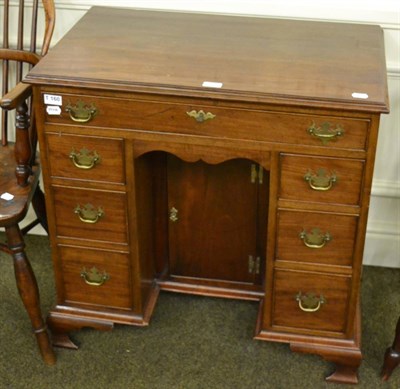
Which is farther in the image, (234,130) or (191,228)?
(191,228)

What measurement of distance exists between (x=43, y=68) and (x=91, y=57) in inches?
5.5

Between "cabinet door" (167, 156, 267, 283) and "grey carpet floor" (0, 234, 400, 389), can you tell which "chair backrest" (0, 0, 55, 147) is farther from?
"grey carpet floor" (0, 234, 400, 389)

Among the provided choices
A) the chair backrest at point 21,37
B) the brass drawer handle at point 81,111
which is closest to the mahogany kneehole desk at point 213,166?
the brass drawer handle at point 81,111

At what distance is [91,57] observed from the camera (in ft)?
6.74

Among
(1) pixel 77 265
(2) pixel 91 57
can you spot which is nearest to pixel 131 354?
(1) pixel 77 265

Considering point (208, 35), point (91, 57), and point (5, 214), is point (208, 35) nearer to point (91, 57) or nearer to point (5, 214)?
point (91, 57)

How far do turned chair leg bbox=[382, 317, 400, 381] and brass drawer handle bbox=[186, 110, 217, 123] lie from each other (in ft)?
2.82

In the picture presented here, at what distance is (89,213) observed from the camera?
218 centimetres

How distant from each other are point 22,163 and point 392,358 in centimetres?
122

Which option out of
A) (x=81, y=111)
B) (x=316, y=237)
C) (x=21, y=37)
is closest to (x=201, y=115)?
(x=81, y=111)

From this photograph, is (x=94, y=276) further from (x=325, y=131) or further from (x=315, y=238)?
(x=325, y=131)

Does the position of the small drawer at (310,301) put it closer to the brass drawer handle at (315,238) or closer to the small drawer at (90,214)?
the brass drawer handle at (315,238)

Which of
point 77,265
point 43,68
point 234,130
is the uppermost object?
point 43,68

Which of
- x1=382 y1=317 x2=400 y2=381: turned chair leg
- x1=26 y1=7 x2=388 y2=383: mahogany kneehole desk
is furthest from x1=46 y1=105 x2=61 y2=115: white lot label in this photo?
x1=382 y1=317 x2=400 y2=381: turned chair leg
